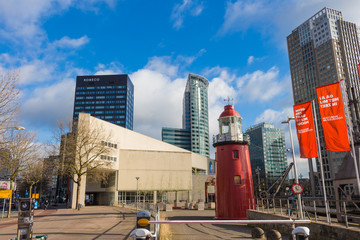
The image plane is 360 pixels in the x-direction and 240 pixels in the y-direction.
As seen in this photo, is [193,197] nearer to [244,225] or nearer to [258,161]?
[244,225]

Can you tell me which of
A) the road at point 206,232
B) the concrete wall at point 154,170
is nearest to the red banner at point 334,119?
the road at point 206,232

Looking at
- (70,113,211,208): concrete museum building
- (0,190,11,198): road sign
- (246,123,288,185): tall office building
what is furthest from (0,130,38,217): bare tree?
(246,123,288,185): tall office building

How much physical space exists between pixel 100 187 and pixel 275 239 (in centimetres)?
4724

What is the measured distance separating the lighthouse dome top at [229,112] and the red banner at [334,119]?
10694mm

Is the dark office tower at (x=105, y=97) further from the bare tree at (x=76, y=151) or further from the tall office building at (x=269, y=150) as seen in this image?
the bare tree at (x=76, y=151)

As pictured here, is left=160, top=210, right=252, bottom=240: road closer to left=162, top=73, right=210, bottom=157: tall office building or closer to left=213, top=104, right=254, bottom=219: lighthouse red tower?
left=213, top=104, right=254, bottom=219: lighthouse red tower

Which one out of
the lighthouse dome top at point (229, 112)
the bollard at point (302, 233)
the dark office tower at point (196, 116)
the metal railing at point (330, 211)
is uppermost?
the dark office tower at point (196, 116)

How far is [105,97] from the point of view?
524 feet

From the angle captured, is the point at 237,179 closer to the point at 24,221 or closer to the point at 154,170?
the point at 24,221

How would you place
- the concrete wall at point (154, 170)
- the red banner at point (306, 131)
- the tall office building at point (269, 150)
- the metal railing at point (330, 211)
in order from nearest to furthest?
1. the metal railing at point (330, 211)
2. the red banner at point (306, 131)
3. the concrete wall at point (154, 170)
4. the tall office building at point (269, 150)

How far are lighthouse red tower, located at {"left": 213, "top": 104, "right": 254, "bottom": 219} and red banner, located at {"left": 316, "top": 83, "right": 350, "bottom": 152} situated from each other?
382 inches

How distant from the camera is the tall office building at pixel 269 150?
173m

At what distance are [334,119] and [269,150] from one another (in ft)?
556

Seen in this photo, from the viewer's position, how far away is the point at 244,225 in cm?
1970
